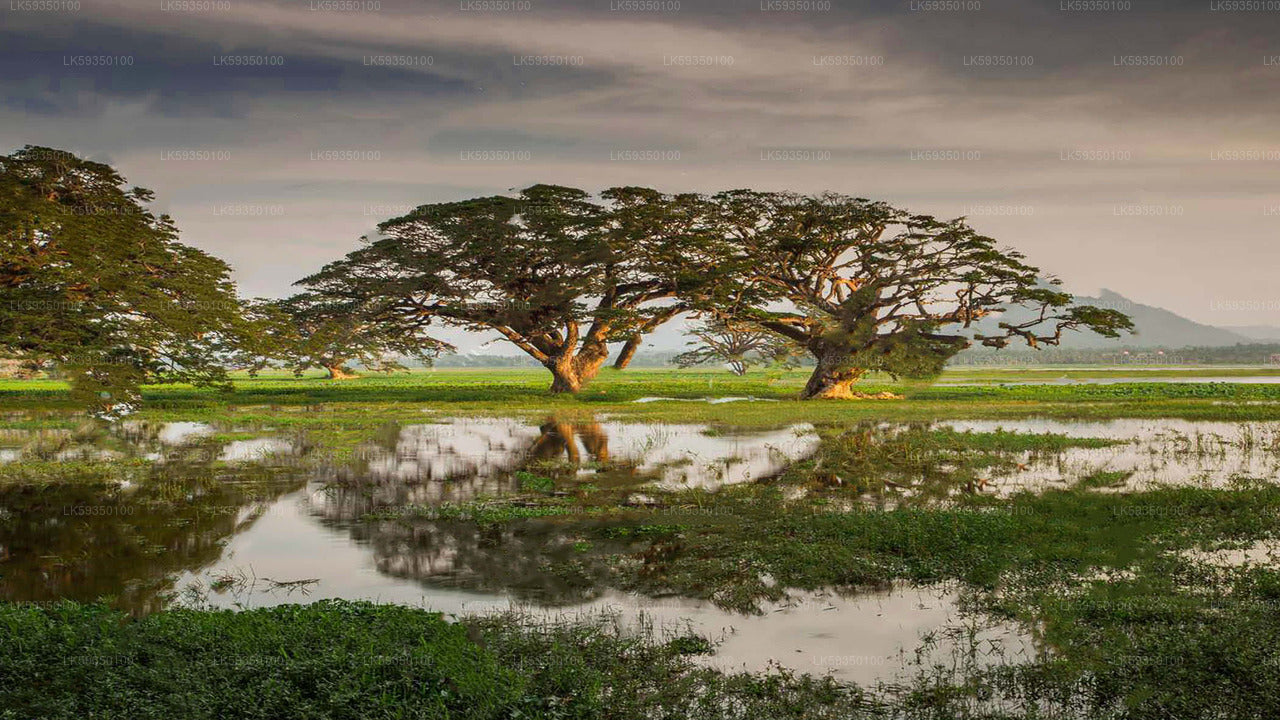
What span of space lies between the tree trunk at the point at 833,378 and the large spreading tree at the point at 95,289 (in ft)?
94.2

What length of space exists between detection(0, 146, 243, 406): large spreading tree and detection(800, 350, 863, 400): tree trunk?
1130 inches

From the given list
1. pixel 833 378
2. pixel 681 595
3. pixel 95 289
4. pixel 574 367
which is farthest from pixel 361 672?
pixel 574 367

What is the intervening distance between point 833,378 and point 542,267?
705 inches

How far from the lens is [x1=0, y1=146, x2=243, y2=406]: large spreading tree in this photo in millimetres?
28500

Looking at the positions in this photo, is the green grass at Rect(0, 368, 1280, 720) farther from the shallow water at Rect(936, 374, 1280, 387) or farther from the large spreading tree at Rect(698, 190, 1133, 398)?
the shallow water at Rect(936, 374, 1280, 387)

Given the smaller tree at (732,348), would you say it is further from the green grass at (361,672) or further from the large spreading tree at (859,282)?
the green grass at (361,672)

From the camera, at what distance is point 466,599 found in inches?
362

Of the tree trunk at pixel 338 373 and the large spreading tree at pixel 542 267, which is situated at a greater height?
the large spreading tree at pixel 542 267

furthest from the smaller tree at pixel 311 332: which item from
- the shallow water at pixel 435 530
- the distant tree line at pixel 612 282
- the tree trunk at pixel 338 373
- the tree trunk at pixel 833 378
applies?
the tree trunk at pixel 338 373

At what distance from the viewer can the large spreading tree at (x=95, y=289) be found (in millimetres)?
28500

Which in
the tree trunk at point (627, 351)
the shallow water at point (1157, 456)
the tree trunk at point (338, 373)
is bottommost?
the shallow water at point (1157, 456)

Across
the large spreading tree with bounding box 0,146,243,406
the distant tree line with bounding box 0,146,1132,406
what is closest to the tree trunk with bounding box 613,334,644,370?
the distant tree line with bounding box 0,146,1132,406

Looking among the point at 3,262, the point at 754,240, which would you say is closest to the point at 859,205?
the point at 754,240

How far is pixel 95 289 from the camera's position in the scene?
30.6m
